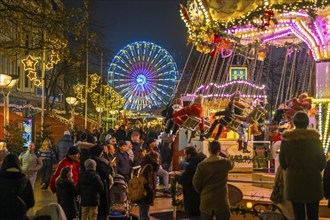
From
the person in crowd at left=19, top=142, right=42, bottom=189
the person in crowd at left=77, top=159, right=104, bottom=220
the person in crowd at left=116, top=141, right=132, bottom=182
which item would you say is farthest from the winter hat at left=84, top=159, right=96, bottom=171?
the person in crowd at left=19, top=142, right=42, bottom=189

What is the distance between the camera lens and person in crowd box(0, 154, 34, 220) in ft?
21.9

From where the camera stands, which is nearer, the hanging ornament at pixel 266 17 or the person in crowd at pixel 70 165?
the person in crowd at pixel 70 165

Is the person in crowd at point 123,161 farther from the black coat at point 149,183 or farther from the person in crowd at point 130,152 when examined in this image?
the black coat at point 149,183

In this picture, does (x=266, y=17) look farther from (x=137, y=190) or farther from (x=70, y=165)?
(x=70, y=165)

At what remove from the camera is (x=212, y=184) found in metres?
7.28

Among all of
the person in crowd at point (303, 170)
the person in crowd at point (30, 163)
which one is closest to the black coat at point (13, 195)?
the person in crowd at point (303, 170)

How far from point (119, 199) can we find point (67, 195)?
4.48 ft

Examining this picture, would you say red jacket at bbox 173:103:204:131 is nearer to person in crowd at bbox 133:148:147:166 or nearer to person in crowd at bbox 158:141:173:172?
person in crowd at bbox 133:148:147:166

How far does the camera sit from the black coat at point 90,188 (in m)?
8.77

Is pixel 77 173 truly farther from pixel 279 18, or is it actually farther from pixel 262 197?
pixel 279 18

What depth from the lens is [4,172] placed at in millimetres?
6828

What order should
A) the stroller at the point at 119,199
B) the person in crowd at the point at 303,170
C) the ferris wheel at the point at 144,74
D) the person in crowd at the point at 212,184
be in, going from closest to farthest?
the person in crowd at the point at 303,170, the person in crowd at the point at 212,184, the stroller at the point at 119,199, the ferris wheel at the point at 144,74

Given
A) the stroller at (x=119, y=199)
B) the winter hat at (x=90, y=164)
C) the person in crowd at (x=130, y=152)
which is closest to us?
the winter hat at (x=90, y=164)

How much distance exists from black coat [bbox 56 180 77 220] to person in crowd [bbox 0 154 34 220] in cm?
228
